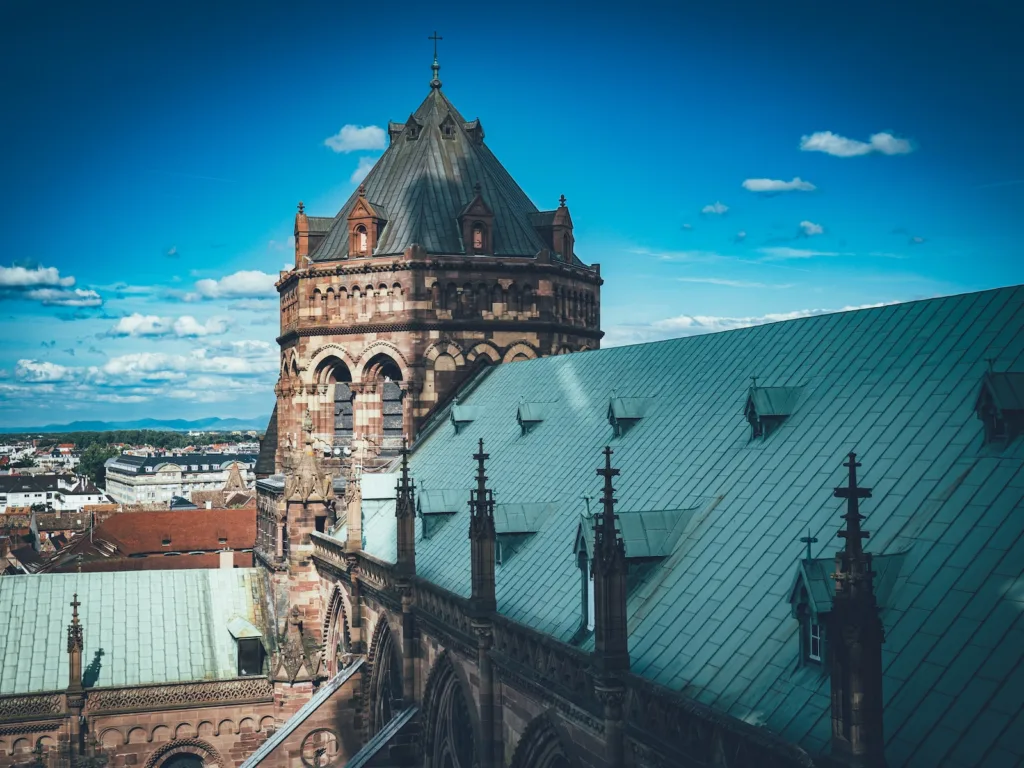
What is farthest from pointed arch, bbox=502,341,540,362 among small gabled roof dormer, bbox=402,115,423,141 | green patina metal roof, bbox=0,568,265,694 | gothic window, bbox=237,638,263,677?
gothic window, bbox=237,638,263,677

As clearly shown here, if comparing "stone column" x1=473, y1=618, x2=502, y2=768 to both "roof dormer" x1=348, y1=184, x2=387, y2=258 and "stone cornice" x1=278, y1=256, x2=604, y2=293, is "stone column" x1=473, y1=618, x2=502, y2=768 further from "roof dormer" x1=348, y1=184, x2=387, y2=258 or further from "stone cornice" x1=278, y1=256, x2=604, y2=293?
"roof dormer" x1=348, y1=184, x2=387, y2=258

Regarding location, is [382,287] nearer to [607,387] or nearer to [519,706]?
[607,387]

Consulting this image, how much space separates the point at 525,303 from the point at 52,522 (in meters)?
116

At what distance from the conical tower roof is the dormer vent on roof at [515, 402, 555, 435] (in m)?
12.7

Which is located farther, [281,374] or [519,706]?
[281,374]

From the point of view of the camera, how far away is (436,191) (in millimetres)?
47562

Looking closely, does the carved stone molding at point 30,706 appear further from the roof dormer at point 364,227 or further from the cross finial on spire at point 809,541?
the cross finial on spire at point 809,541

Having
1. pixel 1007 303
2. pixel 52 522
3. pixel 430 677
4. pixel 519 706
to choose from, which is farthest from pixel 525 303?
pixel 52 522

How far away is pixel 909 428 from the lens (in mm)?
19547

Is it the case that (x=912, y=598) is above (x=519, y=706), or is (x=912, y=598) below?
above

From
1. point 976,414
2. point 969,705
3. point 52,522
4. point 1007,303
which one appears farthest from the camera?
point 52,522

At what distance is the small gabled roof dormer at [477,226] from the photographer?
4578 centimetres

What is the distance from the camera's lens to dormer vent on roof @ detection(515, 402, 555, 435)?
34.8 metres

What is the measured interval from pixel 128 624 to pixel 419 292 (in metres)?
18.3
